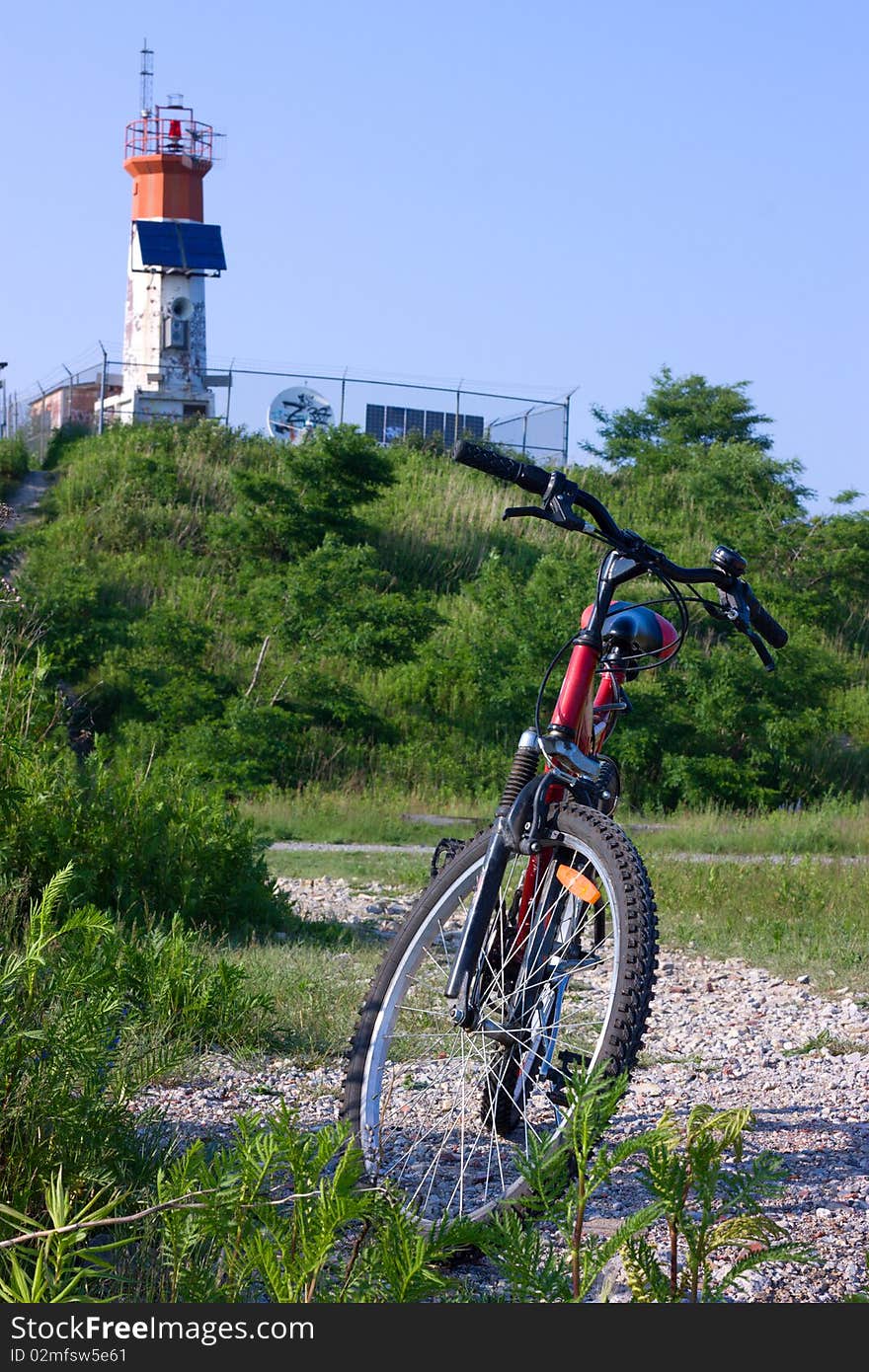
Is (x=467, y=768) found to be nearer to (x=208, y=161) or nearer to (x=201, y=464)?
(x=201, y=464)

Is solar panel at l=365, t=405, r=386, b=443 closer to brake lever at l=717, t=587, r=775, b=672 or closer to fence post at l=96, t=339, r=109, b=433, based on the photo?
fence post at l=96, t=339, r=109, b=433

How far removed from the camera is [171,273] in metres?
37.8

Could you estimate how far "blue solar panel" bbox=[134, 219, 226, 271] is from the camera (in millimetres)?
37969

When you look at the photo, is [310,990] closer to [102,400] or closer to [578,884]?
[578,884]

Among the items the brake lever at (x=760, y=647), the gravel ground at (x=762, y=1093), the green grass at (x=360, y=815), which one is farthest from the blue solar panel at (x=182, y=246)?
the brake lever at (x=760, y=647)

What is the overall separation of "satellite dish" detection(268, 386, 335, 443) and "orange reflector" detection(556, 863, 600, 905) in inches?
1185

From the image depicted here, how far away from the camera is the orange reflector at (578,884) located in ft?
9.81

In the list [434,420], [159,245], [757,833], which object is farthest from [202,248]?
[757,833]

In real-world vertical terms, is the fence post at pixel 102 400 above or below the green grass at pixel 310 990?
above

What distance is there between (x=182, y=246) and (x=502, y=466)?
3783cm

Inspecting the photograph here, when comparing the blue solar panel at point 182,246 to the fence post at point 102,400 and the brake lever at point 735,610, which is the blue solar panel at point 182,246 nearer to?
the fence post at point 102,400

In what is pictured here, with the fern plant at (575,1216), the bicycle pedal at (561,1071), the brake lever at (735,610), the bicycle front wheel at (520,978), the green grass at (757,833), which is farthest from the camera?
the green grass at (757,833)

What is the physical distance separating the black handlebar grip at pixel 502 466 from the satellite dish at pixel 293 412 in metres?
29.8

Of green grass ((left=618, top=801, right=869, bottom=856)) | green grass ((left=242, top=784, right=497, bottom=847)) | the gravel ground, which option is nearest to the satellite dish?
green grass ((left=242, top=784, right=497, bottom=847))
